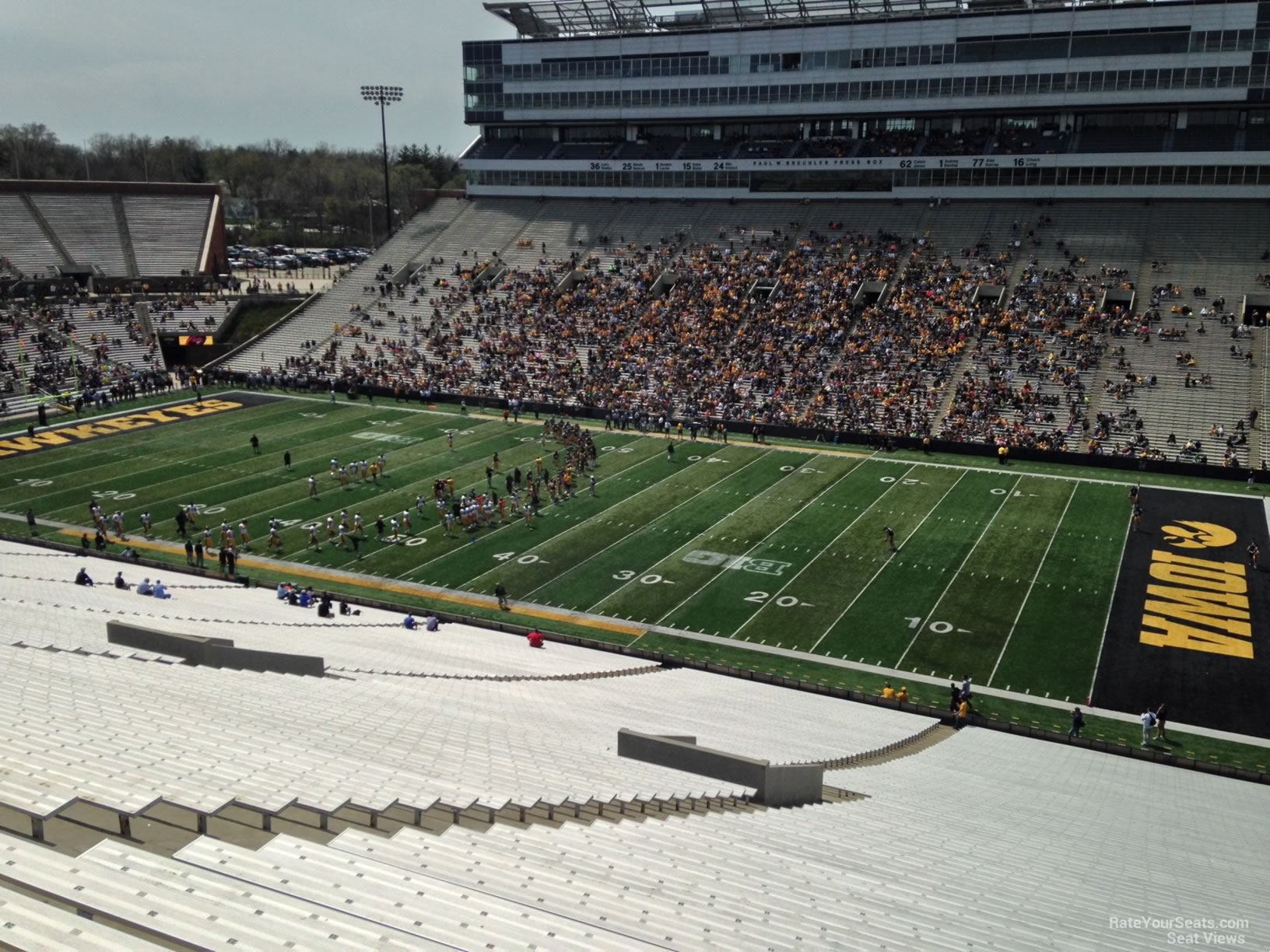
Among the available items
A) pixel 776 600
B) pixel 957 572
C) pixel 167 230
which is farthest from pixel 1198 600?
pixel 167 230

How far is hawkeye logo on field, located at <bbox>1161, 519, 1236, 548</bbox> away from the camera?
30891mm

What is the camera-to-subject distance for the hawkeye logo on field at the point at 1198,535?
30.9m

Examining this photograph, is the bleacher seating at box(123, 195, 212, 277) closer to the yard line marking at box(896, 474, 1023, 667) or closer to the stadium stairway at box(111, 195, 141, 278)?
the stadium stairway at box(111, 195, 141, 278)

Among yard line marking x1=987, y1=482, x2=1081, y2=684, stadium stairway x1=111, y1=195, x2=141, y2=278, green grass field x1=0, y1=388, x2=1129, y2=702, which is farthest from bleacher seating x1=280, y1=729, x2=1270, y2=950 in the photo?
stadium stairway x1=111, y1=195, x2=141, y2=278

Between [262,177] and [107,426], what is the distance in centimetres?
9737

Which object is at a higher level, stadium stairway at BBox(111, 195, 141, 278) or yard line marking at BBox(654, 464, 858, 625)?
stadium stairway at BBox(111, 195, 141, 278)

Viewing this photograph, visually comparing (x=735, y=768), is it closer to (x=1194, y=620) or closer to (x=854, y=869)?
(x=854, y=869)

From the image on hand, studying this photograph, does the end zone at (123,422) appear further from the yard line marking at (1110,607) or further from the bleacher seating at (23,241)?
the yard line marking at (1110,607)

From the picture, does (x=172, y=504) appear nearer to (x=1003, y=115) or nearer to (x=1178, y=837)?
(x=1178, y=837)

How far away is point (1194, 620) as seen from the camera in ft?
85.2

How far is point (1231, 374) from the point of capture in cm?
4259

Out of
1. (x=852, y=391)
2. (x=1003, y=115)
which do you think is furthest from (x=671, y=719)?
(x=1003, y=115)

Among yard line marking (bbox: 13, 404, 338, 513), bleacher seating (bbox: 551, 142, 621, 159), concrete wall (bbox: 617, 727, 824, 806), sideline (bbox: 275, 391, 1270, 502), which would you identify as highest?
bleacher seating (bbox: 551, 142, 621, 159)

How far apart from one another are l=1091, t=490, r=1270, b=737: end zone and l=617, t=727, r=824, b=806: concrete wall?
1298 cm
